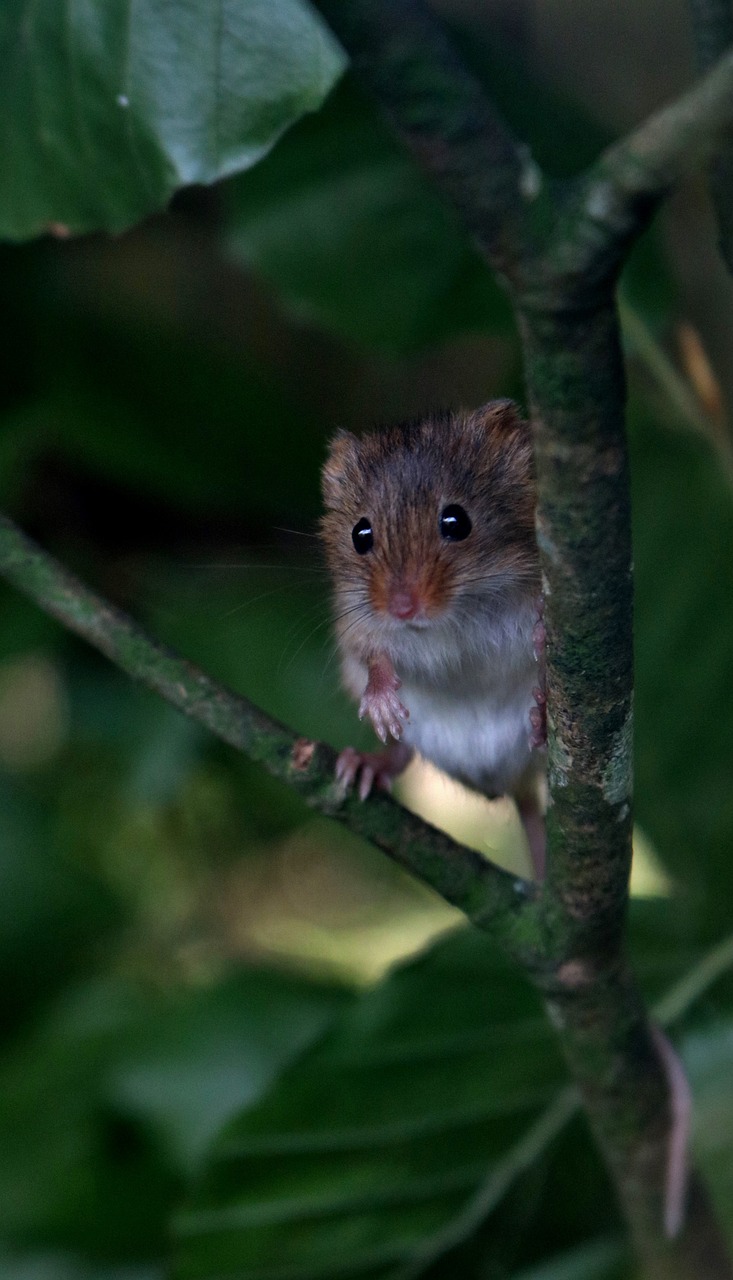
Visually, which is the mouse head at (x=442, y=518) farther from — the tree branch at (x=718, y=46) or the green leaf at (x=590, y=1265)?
the green leaf at (x=590, y=1265)

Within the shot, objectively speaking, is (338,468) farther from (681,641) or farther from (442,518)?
(681,641)

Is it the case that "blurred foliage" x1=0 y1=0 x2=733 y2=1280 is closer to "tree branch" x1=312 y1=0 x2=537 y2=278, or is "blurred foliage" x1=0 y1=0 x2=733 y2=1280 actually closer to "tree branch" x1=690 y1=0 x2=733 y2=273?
"tree branch" x1=690 y1=0 x2=733 y2=273

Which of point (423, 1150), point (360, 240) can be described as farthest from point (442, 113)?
point (360, 240)

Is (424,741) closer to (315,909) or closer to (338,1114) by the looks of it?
(338,1114)

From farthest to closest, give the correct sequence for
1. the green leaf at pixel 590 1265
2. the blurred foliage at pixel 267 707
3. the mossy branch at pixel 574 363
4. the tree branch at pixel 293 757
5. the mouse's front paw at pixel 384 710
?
the green leaf at pixel 590 1265 < the blurred foliage at pixel 267 707 < the mouse's front paw at pixel 384 710 < the tree branch at pixel 293 757 < the mossy branch at pixel 574 363

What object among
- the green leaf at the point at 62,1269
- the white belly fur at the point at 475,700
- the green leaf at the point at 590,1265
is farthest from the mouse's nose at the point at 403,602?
the green leaf at the point at 62,1269

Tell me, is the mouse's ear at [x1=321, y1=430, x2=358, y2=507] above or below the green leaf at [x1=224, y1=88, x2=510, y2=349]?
above

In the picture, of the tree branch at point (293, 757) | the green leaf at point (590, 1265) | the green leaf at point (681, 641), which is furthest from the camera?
the green leaf at point (681, 641)

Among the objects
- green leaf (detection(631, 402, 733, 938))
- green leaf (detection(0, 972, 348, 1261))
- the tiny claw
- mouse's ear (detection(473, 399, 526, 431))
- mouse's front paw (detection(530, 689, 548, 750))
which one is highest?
mouse's ear (detection(473, 399, 526, 431))

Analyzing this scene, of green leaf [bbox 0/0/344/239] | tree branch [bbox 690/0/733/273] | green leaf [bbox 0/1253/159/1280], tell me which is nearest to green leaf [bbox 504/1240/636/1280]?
green leaf [bbox 0/1253/159/1280]
